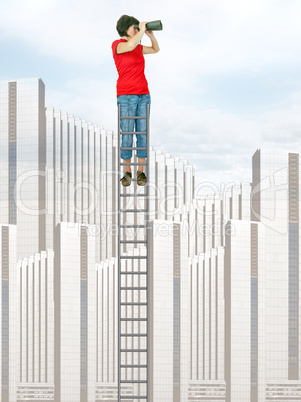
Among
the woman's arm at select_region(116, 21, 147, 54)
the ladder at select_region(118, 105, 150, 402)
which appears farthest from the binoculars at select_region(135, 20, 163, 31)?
the ladder at select_region(118, 105, 150, 402)

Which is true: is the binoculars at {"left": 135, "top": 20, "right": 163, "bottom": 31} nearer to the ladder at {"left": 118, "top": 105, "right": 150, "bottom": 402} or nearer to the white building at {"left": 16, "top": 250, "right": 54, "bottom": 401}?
the ladder at {"left": 118, "top": 105, "right": 150, "bottom": 402}

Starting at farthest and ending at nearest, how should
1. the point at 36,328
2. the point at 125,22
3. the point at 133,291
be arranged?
1. the point at 36,328
2. the point at 133,291
3. the point at 125,22

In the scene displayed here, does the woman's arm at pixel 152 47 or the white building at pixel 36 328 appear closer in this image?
the woman's arm at pixel 152 47

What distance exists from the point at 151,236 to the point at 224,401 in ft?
21.8

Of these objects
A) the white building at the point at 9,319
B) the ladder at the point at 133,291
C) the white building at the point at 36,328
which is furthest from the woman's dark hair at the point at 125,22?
the white building at the point at 9,319

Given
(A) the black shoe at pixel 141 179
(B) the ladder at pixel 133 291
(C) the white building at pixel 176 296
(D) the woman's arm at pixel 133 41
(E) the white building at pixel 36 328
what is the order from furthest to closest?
(E) the white building at pixel 36 328
(C) the white building at pixel 176 296
(A) the black shoe at pixel 141 179
(B) the ladder at pixel 133 291
(D) the woman's arm at pixel 133 41

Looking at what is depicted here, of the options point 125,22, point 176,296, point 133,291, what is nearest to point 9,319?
point 176,296

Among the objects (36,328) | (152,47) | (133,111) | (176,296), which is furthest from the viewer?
(36,328)

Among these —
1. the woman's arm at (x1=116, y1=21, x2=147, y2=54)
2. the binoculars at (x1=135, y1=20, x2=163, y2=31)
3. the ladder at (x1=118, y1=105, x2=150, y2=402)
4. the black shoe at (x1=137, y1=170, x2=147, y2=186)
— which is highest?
the binoculars at (x1=135, y1=20, x2=163, y2=31)

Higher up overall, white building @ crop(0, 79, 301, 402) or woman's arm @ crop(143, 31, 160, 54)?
woman's arm @ crop(143, 31, 160, 54)

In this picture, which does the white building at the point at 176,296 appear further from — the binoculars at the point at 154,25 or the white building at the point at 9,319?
the binoculars at the point at 154,25

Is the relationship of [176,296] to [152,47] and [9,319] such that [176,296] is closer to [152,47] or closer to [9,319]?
[9,319]

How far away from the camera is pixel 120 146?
307 inches

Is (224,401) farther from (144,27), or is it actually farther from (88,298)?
(144,27)
